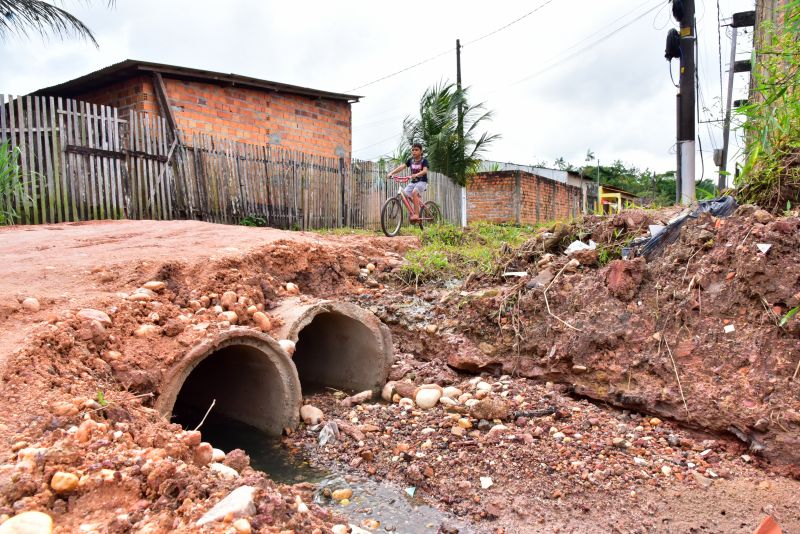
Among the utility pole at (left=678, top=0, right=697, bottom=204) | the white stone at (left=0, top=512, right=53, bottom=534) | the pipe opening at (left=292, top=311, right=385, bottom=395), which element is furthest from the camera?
the utility pole at (left=678, top=0, right=697, bottom=204)

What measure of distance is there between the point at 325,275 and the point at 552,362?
227cm

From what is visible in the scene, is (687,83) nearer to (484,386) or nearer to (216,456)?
(484,386)

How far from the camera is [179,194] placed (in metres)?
8.24

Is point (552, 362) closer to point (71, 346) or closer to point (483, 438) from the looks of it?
point (483, 438)

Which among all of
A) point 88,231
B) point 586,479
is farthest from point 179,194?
point 586,479

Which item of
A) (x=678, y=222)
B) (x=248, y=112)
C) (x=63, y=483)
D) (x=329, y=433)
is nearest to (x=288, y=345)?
(x=329, y=433)

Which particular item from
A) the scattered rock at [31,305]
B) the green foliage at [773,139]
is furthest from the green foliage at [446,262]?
the scattered rock at [31,305]

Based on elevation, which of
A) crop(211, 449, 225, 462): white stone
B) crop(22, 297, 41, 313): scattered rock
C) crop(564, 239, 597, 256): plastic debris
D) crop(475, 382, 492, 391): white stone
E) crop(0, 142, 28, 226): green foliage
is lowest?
crop(475, 382, 492, 391): white stone

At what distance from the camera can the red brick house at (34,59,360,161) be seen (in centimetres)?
922

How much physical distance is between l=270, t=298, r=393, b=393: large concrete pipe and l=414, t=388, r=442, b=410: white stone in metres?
0.50

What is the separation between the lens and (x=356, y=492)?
3.00 meters

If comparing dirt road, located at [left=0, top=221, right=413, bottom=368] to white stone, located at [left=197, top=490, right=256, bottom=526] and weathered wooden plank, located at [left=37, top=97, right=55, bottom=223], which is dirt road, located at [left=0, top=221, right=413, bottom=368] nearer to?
weathered wooden plank, located at [left=37, top=97, right=55, bottom=223]

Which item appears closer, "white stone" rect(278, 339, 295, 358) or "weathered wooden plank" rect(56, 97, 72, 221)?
"white stone" rect(278, 339, 295, 358)

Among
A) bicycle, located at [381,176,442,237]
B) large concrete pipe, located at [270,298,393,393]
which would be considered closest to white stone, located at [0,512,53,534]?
large concrete pipe, located at [270,298,393,393]
